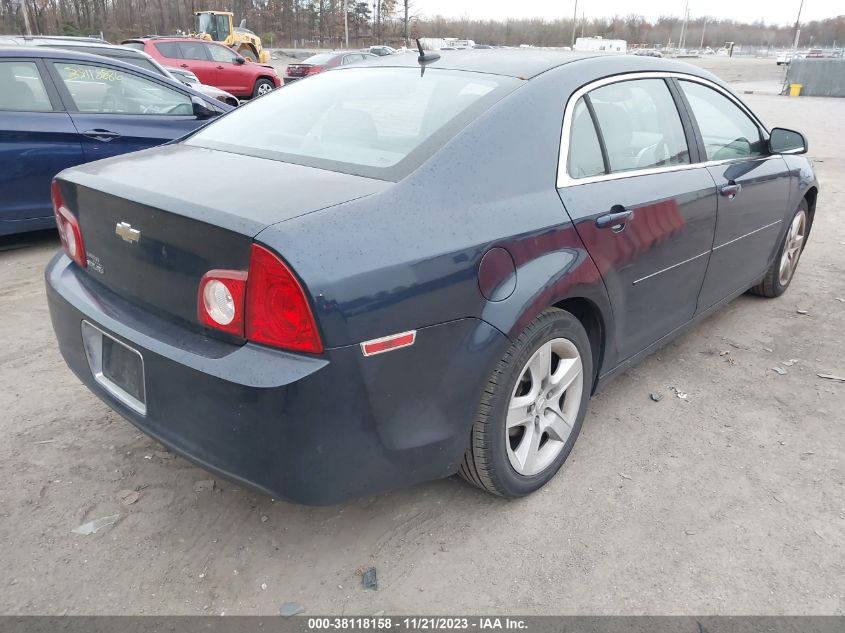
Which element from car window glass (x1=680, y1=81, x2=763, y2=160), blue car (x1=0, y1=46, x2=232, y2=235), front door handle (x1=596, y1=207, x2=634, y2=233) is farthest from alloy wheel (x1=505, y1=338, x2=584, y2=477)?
blue car (x1=0, y1=46, x2=232, y2=235)

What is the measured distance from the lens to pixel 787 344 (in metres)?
4.02

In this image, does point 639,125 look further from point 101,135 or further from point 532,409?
point 101,135

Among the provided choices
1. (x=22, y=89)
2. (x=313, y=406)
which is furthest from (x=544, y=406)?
(x=22, y=89)

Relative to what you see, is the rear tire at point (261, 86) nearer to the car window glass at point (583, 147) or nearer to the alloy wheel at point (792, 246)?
the alloy wheel at point (792, 246)

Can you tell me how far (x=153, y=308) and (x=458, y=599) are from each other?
4.40ft

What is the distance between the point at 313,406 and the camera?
1755 millimetres

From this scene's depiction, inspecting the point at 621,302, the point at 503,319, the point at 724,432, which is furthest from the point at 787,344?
the point at 503,319

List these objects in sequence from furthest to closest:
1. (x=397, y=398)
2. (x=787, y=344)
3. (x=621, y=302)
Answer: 1. (x=787, y=344)
2. (x=621, y=302)
3. (x=397, y=398)

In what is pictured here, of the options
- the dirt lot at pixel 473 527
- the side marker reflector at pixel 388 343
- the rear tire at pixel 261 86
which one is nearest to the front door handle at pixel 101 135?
the dirt lot at pixel 473 527

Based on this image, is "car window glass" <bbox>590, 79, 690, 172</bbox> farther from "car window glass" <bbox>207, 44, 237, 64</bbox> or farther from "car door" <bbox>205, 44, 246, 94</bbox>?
"car window glass" <bbox>207, 44, 237, 64</bbox>

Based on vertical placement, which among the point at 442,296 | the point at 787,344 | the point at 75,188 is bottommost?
the point at 787,344

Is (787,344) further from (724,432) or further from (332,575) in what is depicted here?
(332,575)

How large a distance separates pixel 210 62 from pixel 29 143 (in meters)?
13.1

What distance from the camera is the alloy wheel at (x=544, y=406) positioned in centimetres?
238
